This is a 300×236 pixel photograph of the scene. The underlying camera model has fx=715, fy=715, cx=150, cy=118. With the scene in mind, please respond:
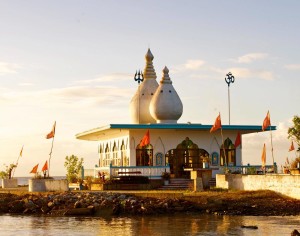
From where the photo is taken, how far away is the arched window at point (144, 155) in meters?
54.8

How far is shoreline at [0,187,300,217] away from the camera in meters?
38.8

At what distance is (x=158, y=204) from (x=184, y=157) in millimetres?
15850

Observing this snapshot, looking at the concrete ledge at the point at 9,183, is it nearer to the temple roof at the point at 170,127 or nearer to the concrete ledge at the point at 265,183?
the temple roof at the point at 170,127

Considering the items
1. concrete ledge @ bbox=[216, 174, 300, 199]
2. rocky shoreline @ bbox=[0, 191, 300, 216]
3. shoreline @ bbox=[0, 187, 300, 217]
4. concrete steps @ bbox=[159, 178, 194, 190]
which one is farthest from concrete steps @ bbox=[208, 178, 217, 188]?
rocky shoreline @ bbox=[0, 191, 300, 216]

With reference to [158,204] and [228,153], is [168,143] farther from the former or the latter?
[158,204]

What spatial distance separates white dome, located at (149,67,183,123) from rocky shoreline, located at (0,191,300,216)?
50.5ft

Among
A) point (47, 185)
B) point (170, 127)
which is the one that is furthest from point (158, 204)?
point (170, 127)

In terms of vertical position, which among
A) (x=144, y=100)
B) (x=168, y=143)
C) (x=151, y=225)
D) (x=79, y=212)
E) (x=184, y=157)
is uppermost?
(x=144, y=100)

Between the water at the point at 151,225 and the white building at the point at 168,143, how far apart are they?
14215mm

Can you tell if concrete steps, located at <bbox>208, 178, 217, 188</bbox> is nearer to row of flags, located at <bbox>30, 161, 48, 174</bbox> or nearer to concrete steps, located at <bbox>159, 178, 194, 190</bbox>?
concrete steps, located at <bbox>159, 178, 194, 190</bbox>

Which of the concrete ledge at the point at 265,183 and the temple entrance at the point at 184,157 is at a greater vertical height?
the temple entrance at the point at 184,157

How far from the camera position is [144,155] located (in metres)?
54.9

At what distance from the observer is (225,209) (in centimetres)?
3919

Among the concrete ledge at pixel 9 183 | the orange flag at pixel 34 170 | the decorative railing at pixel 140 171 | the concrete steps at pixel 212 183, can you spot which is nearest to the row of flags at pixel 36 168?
the orange flag at pixel 34 170
